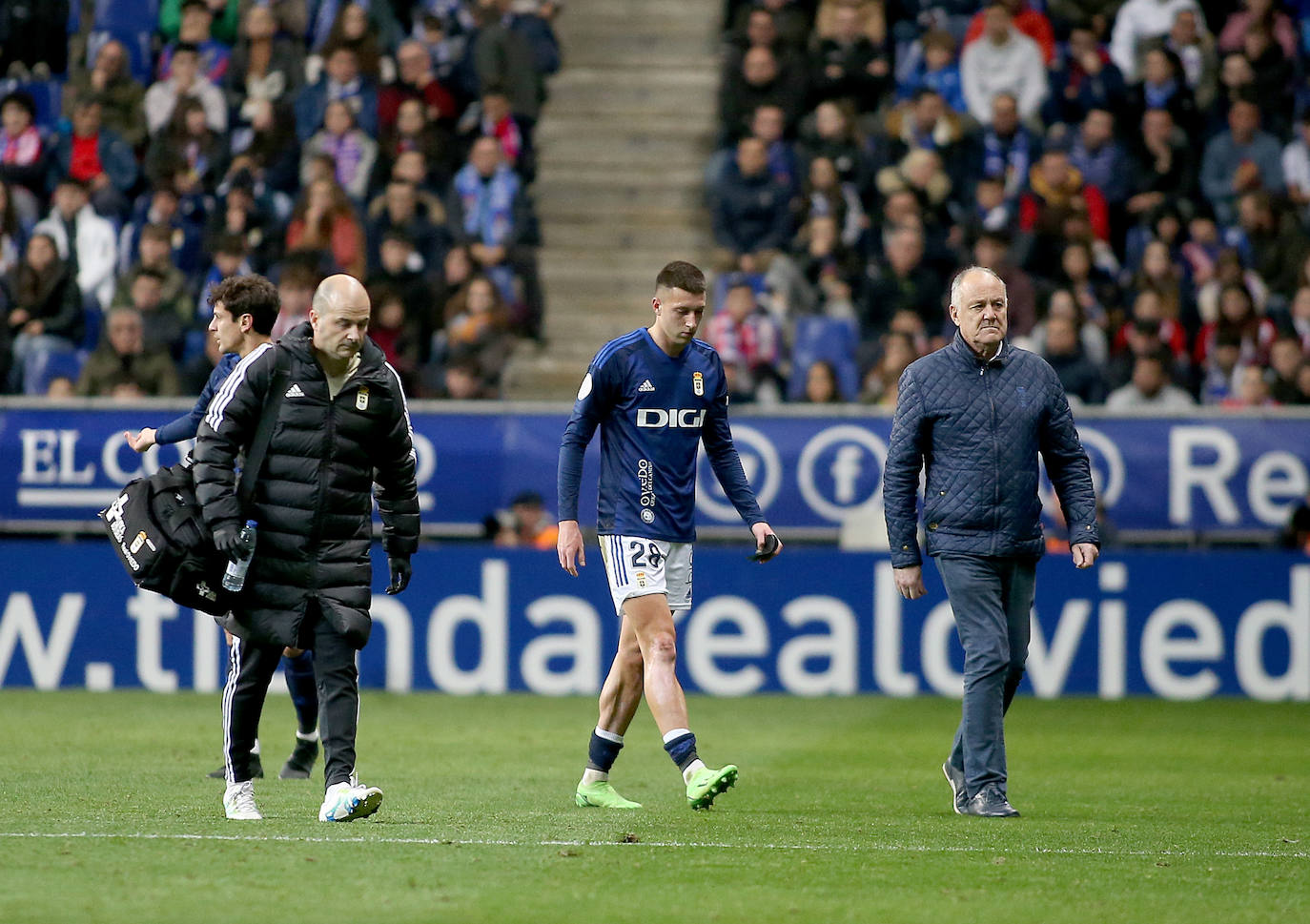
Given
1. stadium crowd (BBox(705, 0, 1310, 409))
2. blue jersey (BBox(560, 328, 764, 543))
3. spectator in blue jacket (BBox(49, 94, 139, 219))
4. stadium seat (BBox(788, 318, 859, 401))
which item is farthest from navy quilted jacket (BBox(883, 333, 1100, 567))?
spectator in blue jacket (BBox(49, 94, 139, 219))

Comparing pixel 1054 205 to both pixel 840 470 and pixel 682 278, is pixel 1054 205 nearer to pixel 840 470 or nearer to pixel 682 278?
pixel 840 470

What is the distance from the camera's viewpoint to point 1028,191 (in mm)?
18281

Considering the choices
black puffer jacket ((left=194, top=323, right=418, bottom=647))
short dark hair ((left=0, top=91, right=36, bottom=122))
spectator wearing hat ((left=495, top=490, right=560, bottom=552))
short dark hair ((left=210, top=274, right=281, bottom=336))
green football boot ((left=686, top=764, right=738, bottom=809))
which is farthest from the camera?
short dark hair ((left=0, top=91, right=36, bottom=122))

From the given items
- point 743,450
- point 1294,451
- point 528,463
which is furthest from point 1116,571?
point 528,463

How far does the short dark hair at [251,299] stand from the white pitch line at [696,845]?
2524mm

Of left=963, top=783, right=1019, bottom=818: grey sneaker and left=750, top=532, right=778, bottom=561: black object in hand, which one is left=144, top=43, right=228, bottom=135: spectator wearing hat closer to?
left=750, top=532, right=778, bottom=561: black object in hand

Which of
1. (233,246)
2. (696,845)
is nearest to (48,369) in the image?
(233,246)

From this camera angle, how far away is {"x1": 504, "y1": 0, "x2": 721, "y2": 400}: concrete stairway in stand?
760 inches

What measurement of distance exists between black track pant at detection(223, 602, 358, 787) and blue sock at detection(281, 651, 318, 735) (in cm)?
194

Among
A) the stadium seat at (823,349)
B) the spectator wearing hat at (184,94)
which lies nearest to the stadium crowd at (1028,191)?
the stadium seat at (823,349)

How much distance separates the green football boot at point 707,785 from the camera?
26.6ft

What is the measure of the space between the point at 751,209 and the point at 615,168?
2.46 m

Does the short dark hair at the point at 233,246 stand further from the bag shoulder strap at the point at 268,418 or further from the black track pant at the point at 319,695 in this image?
the bag shoulder strap at the point at 268,418

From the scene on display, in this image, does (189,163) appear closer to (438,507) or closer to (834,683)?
(438,507)
